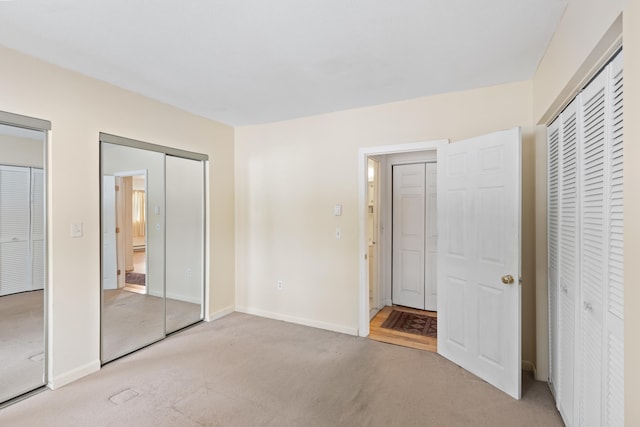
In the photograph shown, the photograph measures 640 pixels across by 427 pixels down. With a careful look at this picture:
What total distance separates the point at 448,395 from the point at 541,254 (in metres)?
1.29

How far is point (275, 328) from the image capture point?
11.5 feet

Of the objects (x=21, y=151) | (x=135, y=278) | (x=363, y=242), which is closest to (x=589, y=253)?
(x=363, y=242)

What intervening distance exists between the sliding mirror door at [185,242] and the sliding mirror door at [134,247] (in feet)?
0.55

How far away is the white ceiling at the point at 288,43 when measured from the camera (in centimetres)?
167

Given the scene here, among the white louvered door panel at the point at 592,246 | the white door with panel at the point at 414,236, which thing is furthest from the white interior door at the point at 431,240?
the white louvered door panel at the point at 592,246

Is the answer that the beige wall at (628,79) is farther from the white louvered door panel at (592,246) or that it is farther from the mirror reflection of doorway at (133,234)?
the mirror reflection of doorway at (133,234)

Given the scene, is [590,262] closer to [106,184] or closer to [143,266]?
[106,184]

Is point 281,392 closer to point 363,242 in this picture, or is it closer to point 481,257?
point 363,242

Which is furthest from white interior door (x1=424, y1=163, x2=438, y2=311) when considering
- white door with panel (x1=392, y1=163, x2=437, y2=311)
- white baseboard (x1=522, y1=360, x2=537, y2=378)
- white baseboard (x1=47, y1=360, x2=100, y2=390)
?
white baseboard (x1=47, y1=360, x2=100, y2=390)

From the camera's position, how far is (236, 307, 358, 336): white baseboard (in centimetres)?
339

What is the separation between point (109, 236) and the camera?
127 inches

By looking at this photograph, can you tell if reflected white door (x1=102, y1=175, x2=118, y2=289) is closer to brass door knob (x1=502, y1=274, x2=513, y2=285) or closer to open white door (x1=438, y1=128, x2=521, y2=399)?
open white door (x1=438, y1=128, x2=521, y2=399)

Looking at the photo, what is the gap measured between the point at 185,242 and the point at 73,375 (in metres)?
1.62

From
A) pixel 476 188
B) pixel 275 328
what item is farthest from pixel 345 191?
pixel 275 328
